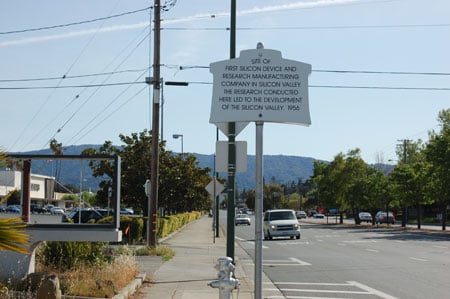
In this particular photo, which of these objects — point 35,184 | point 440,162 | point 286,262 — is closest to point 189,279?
point 35,184

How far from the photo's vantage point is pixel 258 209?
6.31 metres

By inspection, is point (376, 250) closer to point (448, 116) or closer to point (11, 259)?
point (11, 259)

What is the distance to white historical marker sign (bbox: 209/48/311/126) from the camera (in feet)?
21.0

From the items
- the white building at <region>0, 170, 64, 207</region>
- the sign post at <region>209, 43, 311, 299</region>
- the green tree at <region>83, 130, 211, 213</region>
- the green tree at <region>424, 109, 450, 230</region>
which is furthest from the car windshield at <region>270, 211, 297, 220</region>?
the sign post at <region>209, 43, 311, 299</region>

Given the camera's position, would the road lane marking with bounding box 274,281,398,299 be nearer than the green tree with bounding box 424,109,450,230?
Yes

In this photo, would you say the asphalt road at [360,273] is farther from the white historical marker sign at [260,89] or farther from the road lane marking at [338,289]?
the white historical marker sign at [260,89]

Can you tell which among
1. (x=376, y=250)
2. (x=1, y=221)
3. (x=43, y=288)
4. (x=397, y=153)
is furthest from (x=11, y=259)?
(x=397, y=153)

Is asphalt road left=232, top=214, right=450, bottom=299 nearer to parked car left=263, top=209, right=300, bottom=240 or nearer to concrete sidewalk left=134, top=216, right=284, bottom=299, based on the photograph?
concrete sidewalk left=134, top=216, right=284, bottom=299

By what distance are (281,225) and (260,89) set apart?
1195 inches

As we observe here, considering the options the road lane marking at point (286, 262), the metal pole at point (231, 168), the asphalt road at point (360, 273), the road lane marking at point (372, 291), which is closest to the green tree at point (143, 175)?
the asphalt road at point (360, 273)

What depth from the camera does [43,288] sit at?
8.01 meters

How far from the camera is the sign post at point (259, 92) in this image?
252 inches

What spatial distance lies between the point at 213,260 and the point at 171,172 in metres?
14.6

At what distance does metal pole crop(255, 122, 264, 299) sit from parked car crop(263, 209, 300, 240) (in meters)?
29.9
